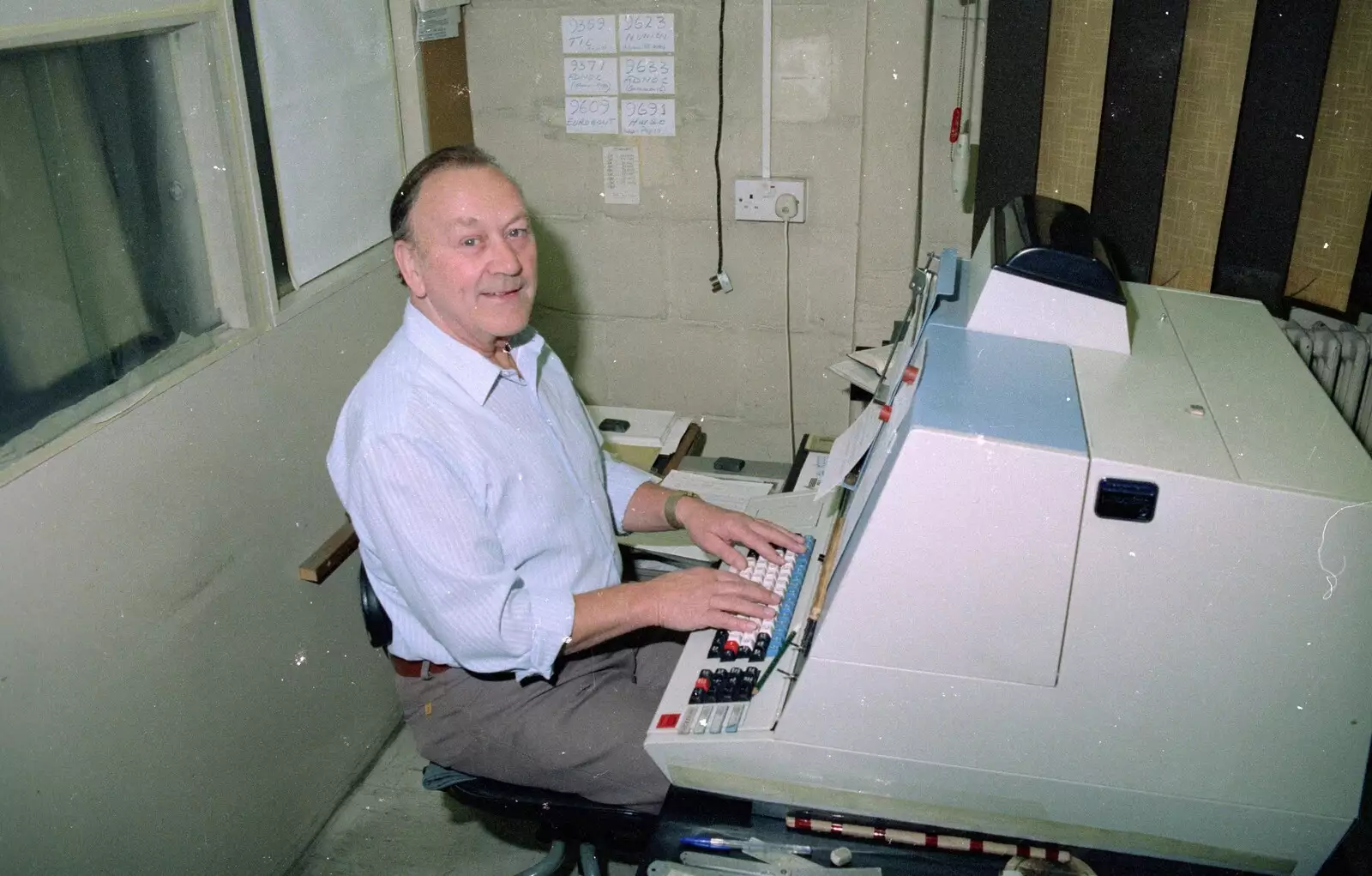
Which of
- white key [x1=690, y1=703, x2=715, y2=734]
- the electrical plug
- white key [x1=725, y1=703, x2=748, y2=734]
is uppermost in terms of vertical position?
the electrical plug

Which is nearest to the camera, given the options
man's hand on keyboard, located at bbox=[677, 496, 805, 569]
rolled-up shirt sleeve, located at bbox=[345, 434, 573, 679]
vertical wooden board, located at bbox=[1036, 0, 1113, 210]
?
rolled-up shirt sleeve, located at bbox=[345, 434, 573, 679]

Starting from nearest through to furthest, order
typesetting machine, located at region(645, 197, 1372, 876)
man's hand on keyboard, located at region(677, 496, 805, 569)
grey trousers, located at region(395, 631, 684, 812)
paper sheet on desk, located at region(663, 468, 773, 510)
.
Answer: typesetting machine, located at region(645, 197, 1372, 876)
grey trousers, located at region(395, 631, 684, 812)
man's hand on keyboard, located at region(677, 496, 805, 569)
paper sheet on desk, located at region(663, 468, 773, 510)

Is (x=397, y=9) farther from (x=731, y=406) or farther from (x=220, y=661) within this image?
(x=220, y=661)

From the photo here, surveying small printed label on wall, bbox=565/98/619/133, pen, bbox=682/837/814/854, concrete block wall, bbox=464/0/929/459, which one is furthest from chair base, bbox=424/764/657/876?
small printed label on wall, bbox=565/98/619/133

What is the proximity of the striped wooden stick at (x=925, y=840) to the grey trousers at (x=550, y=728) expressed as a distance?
11.3 inches

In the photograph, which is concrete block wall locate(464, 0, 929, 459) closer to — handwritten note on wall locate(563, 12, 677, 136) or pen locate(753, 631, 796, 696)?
handwritten note on wall locate(563, 12, 677, 136)

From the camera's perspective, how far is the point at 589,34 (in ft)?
7.45

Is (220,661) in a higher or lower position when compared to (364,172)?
lower

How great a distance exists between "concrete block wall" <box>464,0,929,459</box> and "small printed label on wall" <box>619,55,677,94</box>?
1.1 inches

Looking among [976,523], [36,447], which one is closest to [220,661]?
[36,447]

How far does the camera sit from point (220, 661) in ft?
5.57

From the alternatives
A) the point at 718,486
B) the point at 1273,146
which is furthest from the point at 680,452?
the point at 1273,146

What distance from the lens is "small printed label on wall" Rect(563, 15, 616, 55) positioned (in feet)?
7.39

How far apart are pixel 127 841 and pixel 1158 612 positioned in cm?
154
